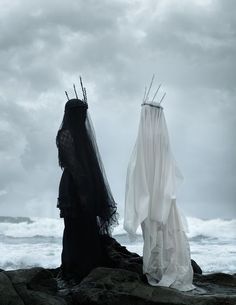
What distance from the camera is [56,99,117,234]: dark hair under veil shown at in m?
7.88

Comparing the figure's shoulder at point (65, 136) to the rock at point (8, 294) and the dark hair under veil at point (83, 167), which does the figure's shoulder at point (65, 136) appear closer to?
the dark hair under veil at point (83, 167)

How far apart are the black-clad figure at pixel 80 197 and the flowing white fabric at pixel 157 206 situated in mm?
638

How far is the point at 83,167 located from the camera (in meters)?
8.01

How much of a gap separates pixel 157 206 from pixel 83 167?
132cm

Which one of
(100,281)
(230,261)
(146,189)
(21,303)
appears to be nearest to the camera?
(21,303)

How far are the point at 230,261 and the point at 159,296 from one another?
15379 mm

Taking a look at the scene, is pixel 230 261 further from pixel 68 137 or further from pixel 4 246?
pixel 68 137

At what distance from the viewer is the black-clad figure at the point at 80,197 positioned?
25.9 feet

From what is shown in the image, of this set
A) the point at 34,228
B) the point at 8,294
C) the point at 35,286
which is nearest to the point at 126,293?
the point at 35,286

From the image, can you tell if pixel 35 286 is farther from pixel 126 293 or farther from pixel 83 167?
pixel 83 167

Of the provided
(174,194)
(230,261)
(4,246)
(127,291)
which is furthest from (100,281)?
(4,246)

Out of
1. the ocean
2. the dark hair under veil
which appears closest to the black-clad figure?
the dark hair under veil

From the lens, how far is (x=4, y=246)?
27.2 meters

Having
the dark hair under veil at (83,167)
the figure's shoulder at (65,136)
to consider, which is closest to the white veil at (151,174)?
the dark hair under veil at (83,167)
